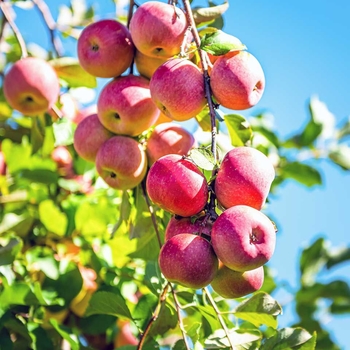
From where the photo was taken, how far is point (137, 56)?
1292 millimetres

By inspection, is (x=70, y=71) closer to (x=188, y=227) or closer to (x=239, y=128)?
(x=239, y=128)

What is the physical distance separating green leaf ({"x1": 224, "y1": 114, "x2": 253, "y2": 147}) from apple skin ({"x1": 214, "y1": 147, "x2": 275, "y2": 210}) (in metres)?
0.27

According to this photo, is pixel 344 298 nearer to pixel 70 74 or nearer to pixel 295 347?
pixel 295 347

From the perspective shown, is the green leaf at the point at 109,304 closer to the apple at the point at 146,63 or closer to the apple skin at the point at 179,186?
the apple skin at the point at 179,186

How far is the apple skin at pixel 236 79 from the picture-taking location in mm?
1035

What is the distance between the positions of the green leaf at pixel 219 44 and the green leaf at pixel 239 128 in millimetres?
205

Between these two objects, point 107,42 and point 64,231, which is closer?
point 107,42

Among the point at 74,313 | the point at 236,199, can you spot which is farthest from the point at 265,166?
the point at 74,313

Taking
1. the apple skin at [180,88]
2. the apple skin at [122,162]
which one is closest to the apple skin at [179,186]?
the apple skin at [180,88]

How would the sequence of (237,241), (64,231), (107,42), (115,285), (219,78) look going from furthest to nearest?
1. (64,231)
2. (115,285)
3. (107,42)
4. (219,78)
5. (237,241)

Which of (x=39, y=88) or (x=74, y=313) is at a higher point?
(x=39, y=88)

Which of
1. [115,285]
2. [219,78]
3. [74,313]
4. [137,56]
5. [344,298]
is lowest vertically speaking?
[344,298]

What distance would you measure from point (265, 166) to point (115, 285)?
60 cm

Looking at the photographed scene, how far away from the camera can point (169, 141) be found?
1.21 metres
